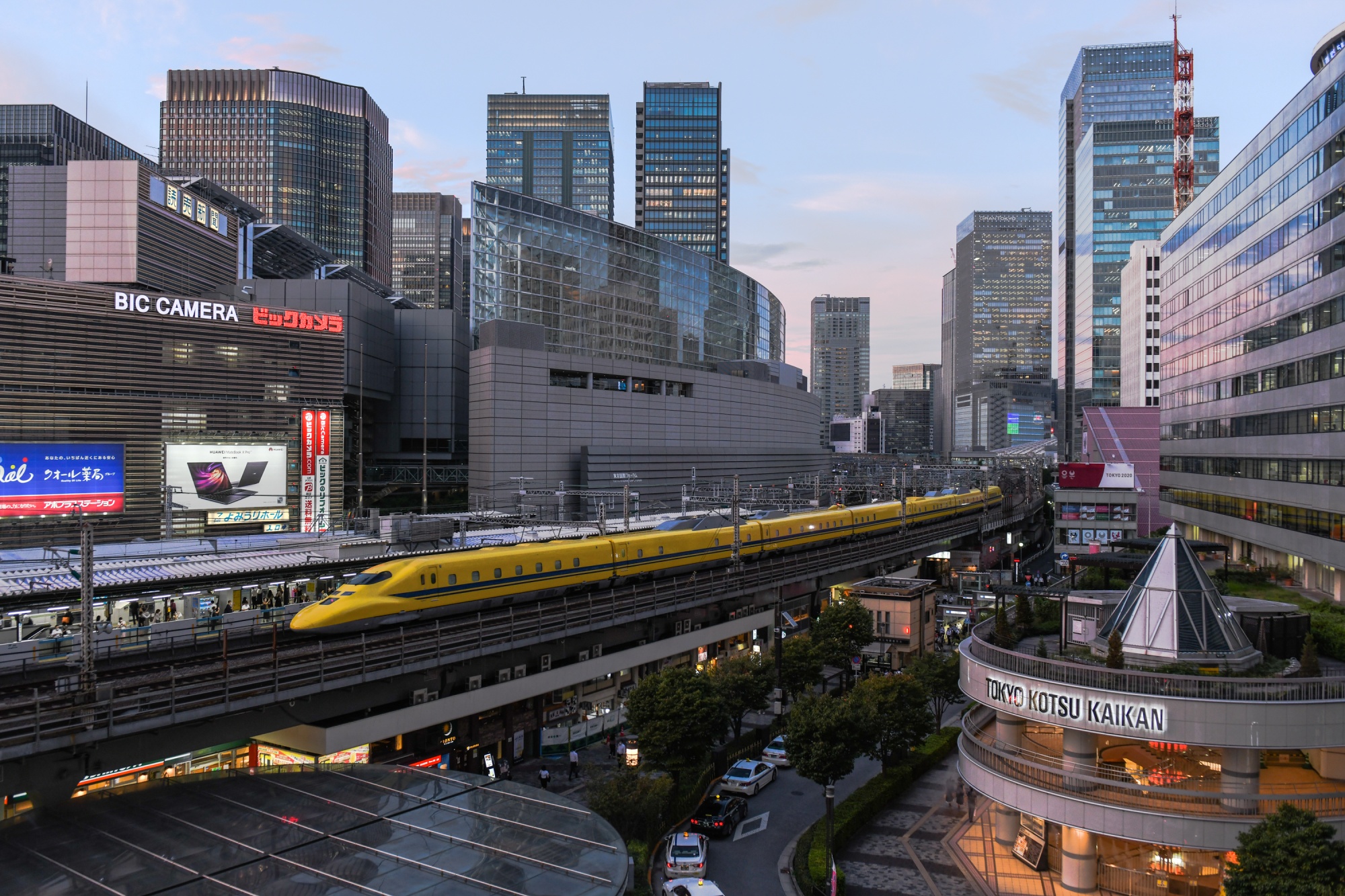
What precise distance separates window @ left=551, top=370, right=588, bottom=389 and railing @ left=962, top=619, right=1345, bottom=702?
68.5 m

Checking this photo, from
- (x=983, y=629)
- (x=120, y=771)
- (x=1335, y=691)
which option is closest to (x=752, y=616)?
(x=983, y=629)

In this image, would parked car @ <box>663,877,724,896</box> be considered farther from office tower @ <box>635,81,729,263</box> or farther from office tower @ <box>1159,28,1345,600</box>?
office tower @ <box>635,81,729,263</box>

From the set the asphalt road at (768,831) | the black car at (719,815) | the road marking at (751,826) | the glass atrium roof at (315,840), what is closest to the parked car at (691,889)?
the asphalt road at (768,831)

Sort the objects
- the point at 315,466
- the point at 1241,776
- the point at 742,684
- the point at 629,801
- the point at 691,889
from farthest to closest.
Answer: the point at 315,466 → the point at 742,684 → the point at 629,801 → the point at 691,889 → the point at 1241,776

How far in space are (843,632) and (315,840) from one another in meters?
35.6

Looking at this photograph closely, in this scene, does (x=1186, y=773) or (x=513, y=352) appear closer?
(x=1186, y=773)

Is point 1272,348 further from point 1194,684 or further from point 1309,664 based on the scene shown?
point 1194,684

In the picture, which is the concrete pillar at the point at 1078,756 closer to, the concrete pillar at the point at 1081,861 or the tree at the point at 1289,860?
the concrete pillar at the point at 1081,861

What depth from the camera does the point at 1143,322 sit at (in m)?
149

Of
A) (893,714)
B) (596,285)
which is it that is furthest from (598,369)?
(893,714)

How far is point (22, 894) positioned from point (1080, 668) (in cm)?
2615

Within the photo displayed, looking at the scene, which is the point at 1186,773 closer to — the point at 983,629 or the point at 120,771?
the point at 983,629

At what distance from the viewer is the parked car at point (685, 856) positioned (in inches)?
1049

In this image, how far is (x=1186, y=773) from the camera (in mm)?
26344
